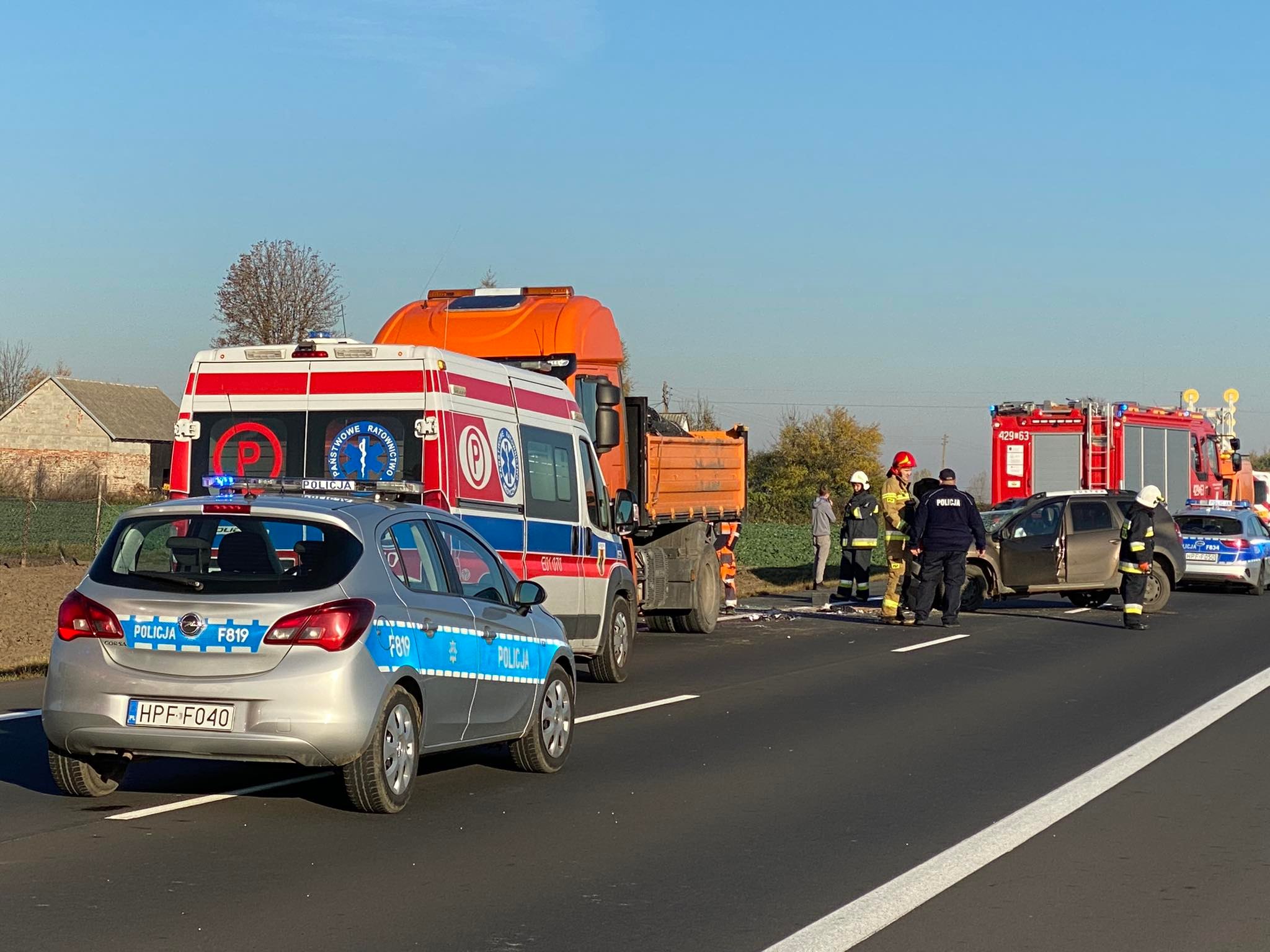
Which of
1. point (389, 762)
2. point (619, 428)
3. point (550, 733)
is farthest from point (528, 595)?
point (619, 428)

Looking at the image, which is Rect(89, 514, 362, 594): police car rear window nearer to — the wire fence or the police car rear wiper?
the police car rear wiper

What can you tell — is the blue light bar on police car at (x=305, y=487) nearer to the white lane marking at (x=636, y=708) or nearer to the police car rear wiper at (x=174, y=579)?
the police car rear wiper at (x=174, y=579)

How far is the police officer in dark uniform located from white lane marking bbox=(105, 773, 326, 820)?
476 inches

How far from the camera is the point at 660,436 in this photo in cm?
1861

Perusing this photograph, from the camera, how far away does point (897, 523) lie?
20.9 m

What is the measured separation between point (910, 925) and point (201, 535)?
394 cm

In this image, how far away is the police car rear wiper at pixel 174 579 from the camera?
7.92m

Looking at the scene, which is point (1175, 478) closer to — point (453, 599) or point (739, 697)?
point (739, 697)

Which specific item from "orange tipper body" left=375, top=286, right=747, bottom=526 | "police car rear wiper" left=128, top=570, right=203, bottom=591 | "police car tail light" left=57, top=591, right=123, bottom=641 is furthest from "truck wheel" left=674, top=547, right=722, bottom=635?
"police car tail light" left=57, top=591, right=123, bottom=641

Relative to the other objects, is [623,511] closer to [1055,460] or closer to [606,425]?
[606,425]

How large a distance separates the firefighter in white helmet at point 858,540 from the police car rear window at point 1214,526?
21.5 feet

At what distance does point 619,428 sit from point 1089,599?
12.0 m

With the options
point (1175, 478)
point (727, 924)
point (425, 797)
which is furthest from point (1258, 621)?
point (727, 924)

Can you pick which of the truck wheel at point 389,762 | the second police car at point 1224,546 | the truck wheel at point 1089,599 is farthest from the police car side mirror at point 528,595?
the second police car at point 1224,546
